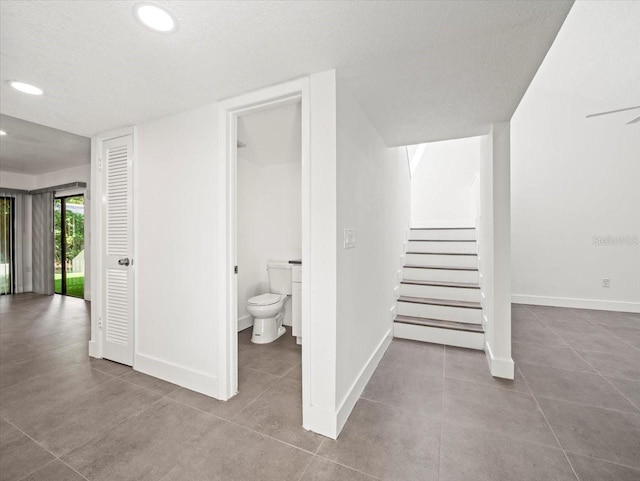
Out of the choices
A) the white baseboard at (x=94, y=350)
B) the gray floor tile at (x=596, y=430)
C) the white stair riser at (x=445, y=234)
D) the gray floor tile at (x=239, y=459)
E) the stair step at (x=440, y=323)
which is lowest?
the gray floor tile at (x=596, y=430)

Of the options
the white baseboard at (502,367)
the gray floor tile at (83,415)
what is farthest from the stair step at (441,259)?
the gray floor tile at (83,415)

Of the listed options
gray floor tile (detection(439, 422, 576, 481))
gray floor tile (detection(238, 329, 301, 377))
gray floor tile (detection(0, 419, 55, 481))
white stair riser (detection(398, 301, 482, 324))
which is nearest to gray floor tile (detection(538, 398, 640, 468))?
gray floor tile (detection(439, 422, 576, 481))

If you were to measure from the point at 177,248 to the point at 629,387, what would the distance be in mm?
3707

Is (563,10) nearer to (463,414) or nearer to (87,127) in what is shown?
(463,414)

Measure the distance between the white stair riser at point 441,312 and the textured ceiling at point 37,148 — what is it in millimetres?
4616

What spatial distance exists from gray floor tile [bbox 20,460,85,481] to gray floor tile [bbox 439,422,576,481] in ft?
5.87

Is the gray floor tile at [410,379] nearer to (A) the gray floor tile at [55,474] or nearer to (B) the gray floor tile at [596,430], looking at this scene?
(B) the gray floor tile at [596,430]

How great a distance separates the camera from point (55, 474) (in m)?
1.34

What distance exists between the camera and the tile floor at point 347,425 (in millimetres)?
1378

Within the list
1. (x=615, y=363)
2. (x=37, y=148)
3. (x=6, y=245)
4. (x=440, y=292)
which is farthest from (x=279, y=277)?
(x=6, y=245)

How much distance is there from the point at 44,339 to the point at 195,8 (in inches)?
155

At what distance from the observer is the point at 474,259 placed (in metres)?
3.76

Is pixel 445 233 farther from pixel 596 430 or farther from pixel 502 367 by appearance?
pixel 596 430

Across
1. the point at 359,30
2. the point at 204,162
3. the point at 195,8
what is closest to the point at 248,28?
the point at 195,8
